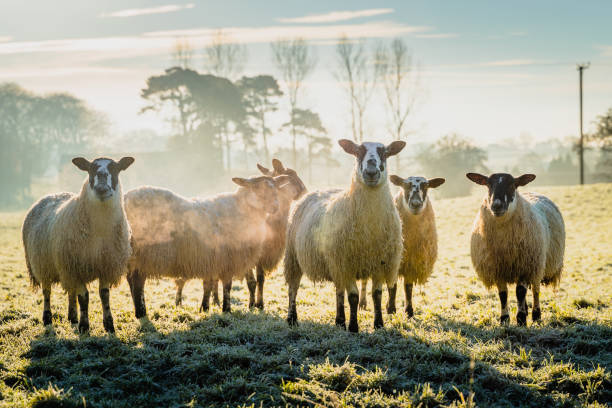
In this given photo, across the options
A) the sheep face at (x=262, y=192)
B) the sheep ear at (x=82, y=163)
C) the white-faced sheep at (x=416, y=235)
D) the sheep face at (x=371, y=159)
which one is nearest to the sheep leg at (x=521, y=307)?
the white-faced sheep at (x=416, y=235)

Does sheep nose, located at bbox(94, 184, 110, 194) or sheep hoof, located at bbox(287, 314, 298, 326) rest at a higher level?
sheep nose, located at bbox(94, 184, 110, 194)

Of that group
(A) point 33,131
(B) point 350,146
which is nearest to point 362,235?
(B) point 350,146

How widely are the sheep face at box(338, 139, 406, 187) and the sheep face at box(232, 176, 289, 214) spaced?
2.50m

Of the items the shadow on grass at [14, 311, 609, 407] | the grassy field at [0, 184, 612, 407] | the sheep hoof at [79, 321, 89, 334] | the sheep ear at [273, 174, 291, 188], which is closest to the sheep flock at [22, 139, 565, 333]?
the sheep hoof at [79, 321, 89, 334]

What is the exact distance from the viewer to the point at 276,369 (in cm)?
511

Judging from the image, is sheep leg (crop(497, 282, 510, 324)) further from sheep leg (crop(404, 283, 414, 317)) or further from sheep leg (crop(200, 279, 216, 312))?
sheep leg (crop(200, 279, 216, 312))

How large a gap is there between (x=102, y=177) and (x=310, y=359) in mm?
3811

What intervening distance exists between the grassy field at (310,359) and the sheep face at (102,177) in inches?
76.8

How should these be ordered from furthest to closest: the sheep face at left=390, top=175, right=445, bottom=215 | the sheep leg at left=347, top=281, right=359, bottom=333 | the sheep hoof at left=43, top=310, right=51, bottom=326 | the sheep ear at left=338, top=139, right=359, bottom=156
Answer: the sheep face at left=390, top=175, right=445, bottom=215, the sheep hoof at left=43, top=310, right=51, bottom=326, the sheep ear at left=338, top=139, right=359, bottom=156, the sheep leg at left=347, top=281, right=359, bottom=333

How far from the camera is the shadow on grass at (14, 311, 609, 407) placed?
454 centimetres

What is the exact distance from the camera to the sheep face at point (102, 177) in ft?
21.7

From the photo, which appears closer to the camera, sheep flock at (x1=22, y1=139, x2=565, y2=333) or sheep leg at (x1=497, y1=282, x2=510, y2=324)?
sheep flock at (x1=22, y1=139, x2=565, y2=333)

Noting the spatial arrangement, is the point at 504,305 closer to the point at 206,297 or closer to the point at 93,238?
the point at 206,297

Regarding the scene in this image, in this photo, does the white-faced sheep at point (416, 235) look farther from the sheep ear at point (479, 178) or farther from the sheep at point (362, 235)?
the sheep at point (362, 235)
